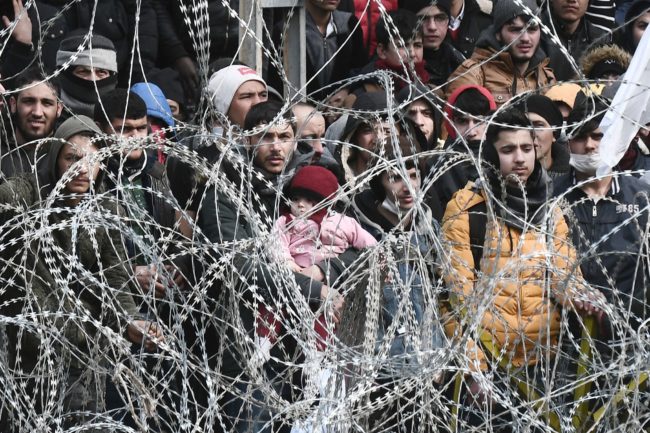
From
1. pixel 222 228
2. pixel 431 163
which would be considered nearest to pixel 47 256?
pixel 222 228

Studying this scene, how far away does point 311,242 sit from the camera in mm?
6500

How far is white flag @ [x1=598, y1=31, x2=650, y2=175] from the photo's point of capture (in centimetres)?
746

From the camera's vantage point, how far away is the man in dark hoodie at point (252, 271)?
546 cm

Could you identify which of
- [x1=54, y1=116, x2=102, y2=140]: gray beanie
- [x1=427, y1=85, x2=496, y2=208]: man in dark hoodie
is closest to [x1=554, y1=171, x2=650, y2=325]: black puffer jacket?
[x1=427, y1=85, x2=496, y2=208]: man in dark hoodie

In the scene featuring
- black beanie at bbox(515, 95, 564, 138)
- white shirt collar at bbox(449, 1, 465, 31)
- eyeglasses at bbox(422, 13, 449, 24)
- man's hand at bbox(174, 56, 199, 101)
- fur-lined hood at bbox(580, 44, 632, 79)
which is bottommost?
white shirt collar at bbox(449, 1, 465, 31)

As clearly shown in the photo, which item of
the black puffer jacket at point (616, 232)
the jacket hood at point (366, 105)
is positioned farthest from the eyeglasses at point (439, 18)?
the black puffer jacket at point (616, 232)

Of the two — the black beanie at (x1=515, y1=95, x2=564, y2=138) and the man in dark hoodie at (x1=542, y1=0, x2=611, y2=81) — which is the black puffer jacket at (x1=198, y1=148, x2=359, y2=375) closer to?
the black beanie at (x1=515, y1=95, x2=564, y2=138)

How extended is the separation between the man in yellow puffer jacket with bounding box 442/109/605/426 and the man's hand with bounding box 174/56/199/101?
7.64ft

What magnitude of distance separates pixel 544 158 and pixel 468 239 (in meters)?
1.07

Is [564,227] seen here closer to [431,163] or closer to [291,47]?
[431,163]

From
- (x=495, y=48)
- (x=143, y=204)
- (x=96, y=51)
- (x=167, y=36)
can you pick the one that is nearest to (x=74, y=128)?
(x=143, y=204)

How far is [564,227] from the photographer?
266 inches

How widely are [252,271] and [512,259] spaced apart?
3.15ft

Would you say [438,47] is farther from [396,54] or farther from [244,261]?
[244,261]
